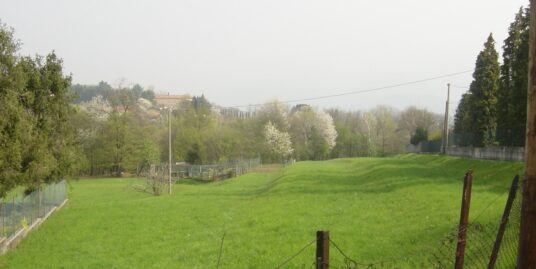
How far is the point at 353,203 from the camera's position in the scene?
25.6 metres

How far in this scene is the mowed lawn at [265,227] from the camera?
49.8ft

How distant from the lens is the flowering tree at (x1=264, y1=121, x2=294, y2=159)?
95812 millimetres

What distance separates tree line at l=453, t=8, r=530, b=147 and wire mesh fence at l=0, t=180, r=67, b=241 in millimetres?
27769

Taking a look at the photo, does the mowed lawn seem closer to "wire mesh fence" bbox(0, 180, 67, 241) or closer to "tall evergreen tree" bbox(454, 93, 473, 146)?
"wire mesh fence" bbox(0, 180, 67, 241)

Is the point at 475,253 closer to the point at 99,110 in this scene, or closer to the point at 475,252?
the point at 475,252

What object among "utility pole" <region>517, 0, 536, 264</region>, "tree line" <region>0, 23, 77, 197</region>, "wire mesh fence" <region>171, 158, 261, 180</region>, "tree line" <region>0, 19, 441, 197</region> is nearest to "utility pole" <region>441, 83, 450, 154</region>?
"tree line" <region>0, 19, 441, 197</region>

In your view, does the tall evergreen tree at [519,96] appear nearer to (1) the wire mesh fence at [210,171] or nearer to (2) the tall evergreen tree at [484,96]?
(2) the tall evergreen tree at [484,96]

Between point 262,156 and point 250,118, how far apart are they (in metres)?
11.4

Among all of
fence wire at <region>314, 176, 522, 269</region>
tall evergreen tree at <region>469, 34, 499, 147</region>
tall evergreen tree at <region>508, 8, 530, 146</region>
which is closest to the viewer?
fence wire at <region>314, 176, 522, 269</region>

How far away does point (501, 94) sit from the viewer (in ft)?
128

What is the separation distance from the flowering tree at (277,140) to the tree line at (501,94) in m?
41.6

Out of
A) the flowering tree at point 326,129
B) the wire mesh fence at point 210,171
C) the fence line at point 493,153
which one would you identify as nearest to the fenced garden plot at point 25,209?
the fence line at point 493,153

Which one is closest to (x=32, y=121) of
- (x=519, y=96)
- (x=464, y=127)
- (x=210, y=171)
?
(x=519, y=96)

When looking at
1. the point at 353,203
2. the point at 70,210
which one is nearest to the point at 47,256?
the point at 353,203
